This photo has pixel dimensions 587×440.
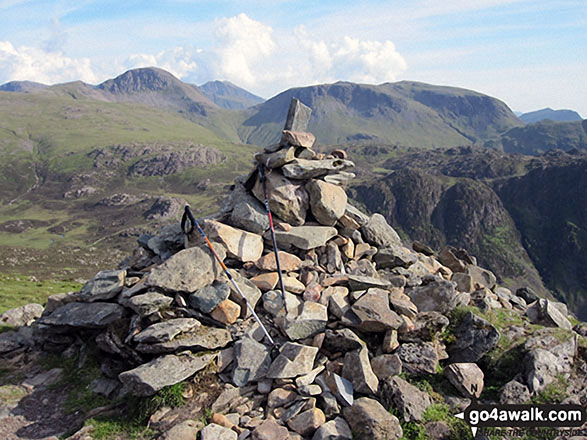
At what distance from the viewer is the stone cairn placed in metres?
10.7

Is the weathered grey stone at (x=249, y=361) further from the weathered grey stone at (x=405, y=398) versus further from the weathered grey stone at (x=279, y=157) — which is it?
the weathered grey stone at (x=279, y=157)

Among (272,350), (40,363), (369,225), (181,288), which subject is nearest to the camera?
(272,350)

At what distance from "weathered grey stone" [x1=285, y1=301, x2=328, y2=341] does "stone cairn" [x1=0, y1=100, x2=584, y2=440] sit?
50 mm

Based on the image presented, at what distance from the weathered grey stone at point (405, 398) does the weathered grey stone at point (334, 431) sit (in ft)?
4.61

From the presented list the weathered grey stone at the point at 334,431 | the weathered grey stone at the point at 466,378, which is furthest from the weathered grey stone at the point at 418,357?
the weathered grey stone at the point at 334,431

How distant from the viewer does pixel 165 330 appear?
1179 cm

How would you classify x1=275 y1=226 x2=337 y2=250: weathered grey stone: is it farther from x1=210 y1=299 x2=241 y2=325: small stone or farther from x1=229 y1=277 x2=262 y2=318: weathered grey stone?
x1=210 y1=299 x2=241 y2=325: small stone

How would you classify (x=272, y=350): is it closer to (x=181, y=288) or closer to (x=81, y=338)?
(x=181, y=288)

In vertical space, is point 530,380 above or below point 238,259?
below

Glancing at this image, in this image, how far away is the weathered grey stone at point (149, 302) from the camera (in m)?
12.5

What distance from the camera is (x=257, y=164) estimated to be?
1766 centimetres

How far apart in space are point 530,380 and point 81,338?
15.7 meters

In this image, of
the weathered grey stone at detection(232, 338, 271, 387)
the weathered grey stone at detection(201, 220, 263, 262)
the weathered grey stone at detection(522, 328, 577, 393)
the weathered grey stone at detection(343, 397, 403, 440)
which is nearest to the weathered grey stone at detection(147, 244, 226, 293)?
the weathered grey stone at detection(201, 220, 263, 262)

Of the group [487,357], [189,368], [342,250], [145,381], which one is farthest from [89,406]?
[487,357]
